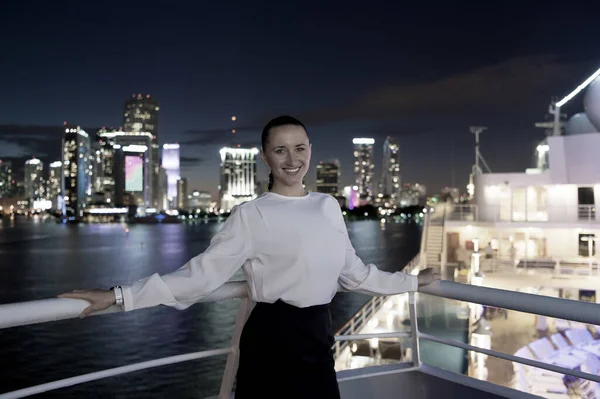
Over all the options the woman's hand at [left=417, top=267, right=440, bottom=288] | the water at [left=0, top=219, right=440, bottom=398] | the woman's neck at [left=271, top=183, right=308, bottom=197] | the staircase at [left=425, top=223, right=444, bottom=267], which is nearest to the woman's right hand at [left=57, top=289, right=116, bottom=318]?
the woman's neck at [left=271, top=183, right=308, bottom=197]

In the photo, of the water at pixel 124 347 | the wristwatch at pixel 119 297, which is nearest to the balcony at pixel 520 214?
the water at pixel 124 347

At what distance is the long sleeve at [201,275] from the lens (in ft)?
5.64

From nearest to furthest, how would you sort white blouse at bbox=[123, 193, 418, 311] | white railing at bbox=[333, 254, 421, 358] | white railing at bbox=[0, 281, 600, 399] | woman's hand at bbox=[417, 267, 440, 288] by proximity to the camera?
white railing at bbox=[0, 281, 600, 399] → white blouse at bbox=[123, 193, 418, 311] → woman's hand at bbox=[417, 267, 440, 288] → white railing at bbox=[333, 254, 421, 358]

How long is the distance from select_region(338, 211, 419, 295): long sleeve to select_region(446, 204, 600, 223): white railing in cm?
1827

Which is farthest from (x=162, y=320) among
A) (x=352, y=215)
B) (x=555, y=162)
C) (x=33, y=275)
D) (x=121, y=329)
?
(x=352, y=215)

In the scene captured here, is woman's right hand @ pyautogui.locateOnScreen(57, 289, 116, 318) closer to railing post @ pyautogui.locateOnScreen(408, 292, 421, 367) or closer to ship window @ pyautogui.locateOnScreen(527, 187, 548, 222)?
railing post @ pyautogui.locateOnScreen(408, 292, 421, 367)

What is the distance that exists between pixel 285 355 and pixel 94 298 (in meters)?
0.61

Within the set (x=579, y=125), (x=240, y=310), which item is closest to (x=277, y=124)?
(x=240, y=310)

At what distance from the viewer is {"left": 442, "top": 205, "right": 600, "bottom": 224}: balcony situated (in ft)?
62.8

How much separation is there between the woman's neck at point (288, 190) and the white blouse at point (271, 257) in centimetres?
5

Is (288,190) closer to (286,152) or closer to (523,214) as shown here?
(286,152)

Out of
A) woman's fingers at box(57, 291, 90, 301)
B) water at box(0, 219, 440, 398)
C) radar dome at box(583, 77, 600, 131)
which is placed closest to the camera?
woman's fingers at box(57, 291, 90, 301)

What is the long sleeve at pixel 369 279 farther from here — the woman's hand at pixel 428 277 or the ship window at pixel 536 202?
the ship window at pixel 536 202

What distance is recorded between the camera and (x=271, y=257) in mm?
1822
